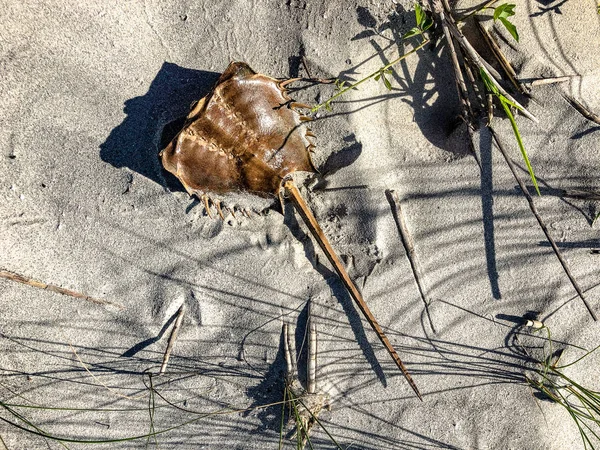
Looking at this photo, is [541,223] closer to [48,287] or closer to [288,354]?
[288,354]

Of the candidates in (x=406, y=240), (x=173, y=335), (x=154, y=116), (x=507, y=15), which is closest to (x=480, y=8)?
(x=507, y=15)

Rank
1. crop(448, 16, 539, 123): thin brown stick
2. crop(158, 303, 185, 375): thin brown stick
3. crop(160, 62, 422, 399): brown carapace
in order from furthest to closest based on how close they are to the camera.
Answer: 1. crop(158, 303, 185, 375): thin brown stick
2. crop(448, 16, 539, 123): thin brown stick
3. crop(160, 62, 422, 399): brown carapace

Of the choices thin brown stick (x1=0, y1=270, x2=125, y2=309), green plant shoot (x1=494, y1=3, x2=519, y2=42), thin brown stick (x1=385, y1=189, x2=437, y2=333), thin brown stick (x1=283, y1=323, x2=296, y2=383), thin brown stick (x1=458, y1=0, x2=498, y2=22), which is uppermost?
thin brown stick (x1=458, y1=0, x2=498, y2=22)

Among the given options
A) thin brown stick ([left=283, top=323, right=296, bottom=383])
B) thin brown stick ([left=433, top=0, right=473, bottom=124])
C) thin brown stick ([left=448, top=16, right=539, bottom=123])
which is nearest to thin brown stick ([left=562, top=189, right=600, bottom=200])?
thin brown stick ([left=448, top=16, right=539, bottom=123])

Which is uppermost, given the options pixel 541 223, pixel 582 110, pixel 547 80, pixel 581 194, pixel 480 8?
pixel 480 8

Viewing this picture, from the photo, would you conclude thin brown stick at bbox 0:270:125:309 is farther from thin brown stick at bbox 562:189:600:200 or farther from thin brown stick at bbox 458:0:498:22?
thin brown stick at bbox 562:189:600:200

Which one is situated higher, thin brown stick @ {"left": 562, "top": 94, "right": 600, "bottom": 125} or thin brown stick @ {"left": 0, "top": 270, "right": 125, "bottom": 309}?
thin brown stick @ {"left": 562, "top": 94, "right": 600, "bottom": 125}
